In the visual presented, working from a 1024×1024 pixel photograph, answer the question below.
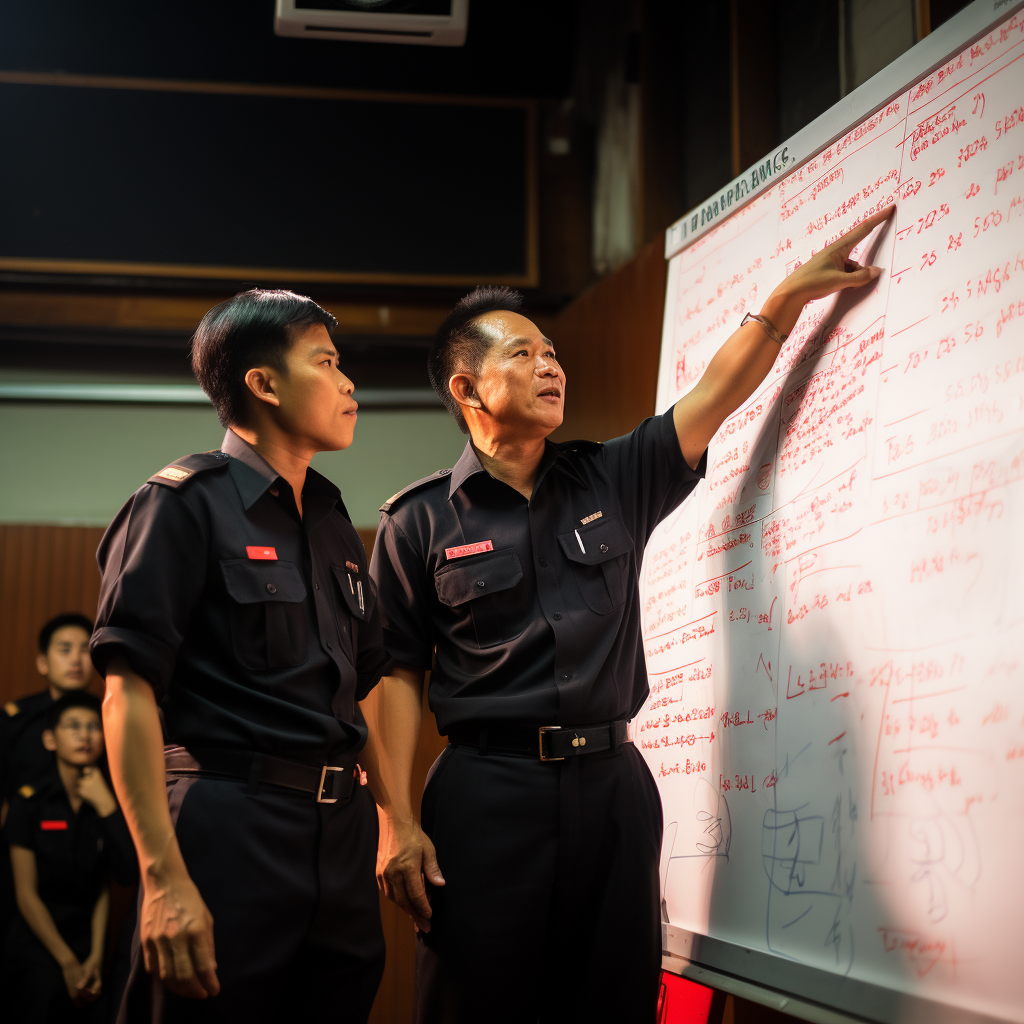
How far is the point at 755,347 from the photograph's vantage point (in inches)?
67.4

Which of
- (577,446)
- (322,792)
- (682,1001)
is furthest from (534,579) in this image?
(682,1001)

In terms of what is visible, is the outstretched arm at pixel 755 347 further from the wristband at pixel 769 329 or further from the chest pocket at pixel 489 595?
the chest pocket at pixel 489 595

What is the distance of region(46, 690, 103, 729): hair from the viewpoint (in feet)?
11.2

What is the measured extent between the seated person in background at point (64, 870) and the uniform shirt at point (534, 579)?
6.52 ft

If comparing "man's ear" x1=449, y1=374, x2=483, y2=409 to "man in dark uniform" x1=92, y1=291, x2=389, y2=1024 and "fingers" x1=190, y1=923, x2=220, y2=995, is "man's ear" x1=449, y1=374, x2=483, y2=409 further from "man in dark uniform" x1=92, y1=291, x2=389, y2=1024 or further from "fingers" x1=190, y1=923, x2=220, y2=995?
"fingers" x1=190, y1=923, x2=220, y2=995

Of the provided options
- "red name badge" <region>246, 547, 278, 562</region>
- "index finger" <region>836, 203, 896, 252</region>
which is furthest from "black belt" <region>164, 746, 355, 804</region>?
"index finger" <region>836, 203, 896, 252</region>

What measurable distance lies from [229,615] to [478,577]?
482 mm

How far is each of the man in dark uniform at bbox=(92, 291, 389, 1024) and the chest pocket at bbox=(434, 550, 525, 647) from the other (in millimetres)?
205

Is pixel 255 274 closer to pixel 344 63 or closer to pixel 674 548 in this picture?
pixel 344 63

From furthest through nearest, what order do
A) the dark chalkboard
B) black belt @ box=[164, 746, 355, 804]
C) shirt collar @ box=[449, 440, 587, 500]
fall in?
the dark chalkboard → shirt collar @ box=[449, 440, 587, 500] → black belt @ box=[164, 746, 355, 804]

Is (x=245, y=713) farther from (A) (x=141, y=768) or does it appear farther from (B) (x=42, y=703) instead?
(B) (x=42, y=703)

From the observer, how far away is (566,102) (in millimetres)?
4117

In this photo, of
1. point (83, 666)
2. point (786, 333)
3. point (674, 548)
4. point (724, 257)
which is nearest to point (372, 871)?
point (674, 548)

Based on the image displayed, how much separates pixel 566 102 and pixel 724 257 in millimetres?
2410
